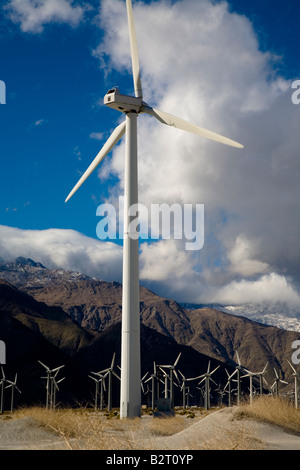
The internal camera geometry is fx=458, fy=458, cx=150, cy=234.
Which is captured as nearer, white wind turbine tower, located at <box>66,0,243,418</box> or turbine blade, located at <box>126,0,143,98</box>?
white wind turbine tower, located at <box>66,0,243,418</box>

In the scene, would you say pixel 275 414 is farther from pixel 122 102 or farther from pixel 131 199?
pixel 122 102

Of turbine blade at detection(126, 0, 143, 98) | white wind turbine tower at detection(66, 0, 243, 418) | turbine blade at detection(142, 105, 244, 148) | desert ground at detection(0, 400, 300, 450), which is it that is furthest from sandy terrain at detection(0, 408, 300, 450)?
turbine blade at detection(126, 0, 143, 98)

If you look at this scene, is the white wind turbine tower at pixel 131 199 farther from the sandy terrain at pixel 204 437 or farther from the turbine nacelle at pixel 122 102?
the sandy terrain at pixel 204 437

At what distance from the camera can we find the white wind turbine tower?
39906 mm

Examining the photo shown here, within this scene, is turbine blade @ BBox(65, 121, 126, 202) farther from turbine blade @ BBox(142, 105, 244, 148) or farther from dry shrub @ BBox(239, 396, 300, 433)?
dry shrub @ BBox(239, 396, 300, 433)

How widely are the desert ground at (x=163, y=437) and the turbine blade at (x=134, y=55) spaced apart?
3259 cm

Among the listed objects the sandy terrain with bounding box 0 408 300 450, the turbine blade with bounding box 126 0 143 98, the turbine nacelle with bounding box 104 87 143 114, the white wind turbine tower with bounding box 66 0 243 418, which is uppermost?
the turbine blade with bounding box 126 0 143 98

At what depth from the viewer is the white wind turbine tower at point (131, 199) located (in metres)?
39.9

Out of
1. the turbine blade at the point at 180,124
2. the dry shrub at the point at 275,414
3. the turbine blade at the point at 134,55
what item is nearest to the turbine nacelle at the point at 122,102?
the turbine blade at the point at 180,124

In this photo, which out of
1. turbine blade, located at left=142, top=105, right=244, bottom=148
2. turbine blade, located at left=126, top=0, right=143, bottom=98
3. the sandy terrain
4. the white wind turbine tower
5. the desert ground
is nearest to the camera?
the desert ground

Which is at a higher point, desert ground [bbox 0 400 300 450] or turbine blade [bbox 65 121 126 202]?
turbine blade [bbox 65 121 126 202]

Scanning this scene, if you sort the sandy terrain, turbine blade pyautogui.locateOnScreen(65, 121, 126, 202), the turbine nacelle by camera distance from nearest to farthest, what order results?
the sandy terrain
the turbine nacelle
turbine blade pyautogui.locateOnScreen(65, 121, 126, 202)
